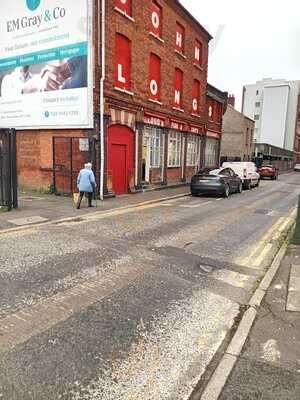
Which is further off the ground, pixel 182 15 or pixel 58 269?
pixel 182 15

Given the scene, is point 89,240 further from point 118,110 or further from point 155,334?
point 118,110

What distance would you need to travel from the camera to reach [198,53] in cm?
2581

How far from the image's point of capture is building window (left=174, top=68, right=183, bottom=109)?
22462mm

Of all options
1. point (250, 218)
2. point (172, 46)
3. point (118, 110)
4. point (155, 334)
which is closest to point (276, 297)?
point (155, 334)

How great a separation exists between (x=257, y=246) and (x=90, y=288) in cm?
458

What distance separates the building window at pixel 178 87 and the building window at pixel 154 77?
8.25 ft

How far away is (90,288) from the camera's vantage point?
5.36 meters

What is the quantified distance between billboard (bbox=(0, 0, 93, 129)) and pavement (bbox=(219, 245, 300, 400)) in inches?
448

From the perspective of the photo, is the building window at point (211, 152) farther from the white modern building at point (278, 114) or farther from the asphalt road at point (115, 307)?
the white modern building at point (278, 114)

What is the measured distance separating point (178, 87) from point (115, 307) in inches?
799

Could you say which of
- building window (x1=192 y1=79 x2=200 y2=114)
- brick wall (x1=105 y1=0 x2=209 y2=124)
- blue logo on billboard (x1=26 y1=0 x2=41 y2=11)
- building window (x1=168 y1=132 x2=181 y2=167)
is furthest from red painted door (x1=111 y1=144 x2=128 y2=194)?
building window (x1=192 y1=79 x2=200 y2=114)

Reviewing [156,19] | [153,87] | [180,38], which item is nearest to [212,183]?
[153,87]

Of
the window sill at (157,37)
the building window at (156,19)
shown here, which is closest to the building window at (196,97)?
the window sill at (157,37)

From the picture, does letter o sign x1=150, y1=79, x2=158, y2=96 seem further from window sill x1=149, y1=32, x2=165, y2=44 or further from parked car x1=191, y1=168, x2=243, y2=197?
parked car x1=191, y1=168, x2=243, y2=197
